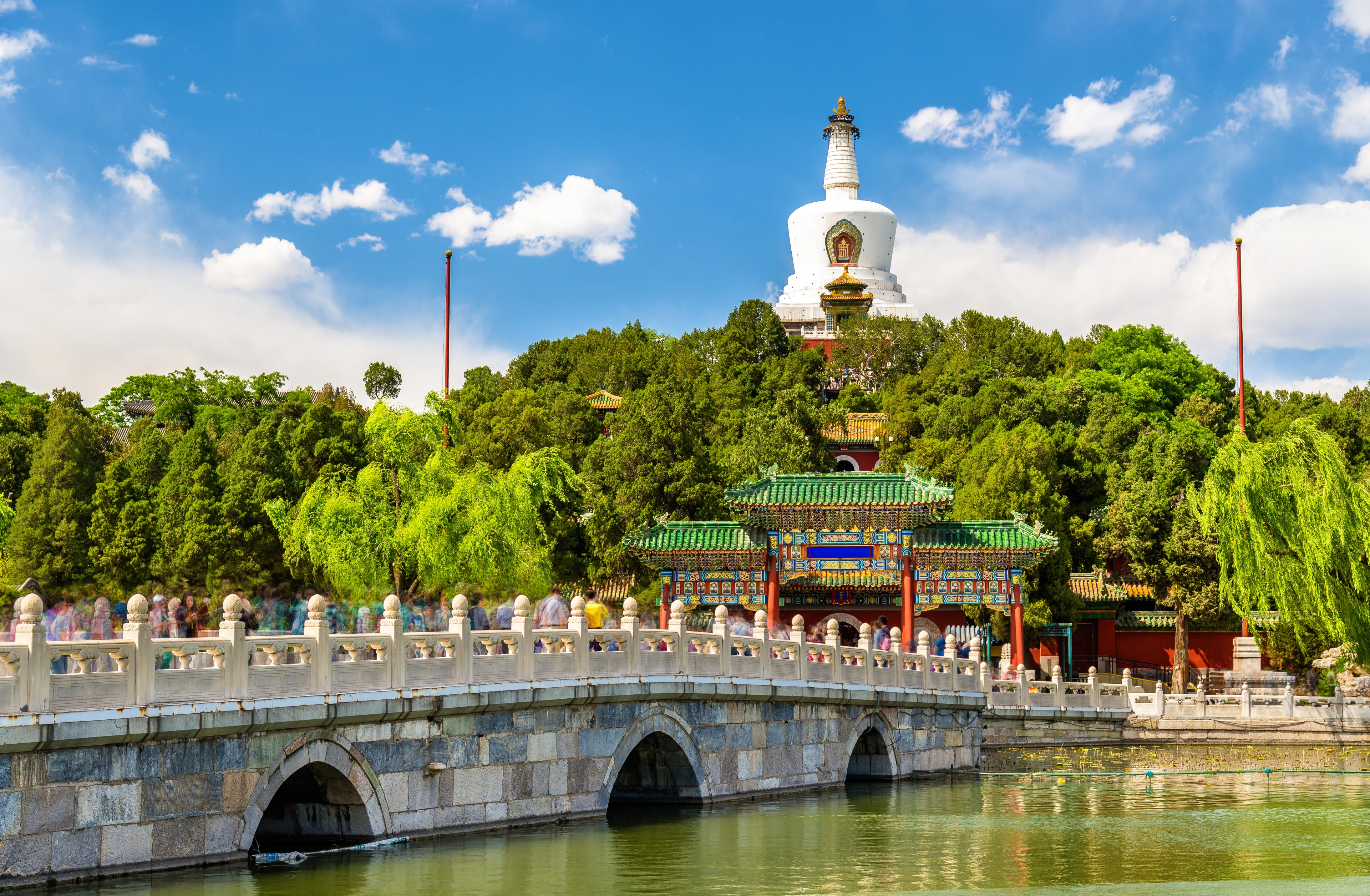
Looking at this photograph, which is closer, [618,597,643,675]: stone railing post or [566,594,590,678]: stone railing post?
[566,594,590,678]: stone railing post

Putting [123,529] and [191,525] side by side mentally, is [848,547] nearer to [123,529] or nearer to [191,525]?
[191,525]

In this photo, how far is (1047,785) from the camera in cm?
2244

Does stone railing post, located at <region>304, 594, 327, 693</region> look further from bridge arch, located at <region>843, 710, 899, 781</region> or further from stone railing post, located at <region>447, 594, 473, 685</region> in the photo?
bridge arch, located at <region>843, 710, 899, 781</region>

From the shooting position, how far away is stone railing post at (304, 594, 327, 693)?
14172 mm

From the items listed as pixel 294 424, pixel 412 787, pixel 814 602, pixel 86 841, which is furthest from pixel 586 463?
pixel 86 841

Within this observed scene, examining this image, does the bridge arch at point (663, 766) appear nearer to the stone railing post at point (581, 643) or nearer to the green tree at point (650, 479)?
the stone railing post at point (581, 643)

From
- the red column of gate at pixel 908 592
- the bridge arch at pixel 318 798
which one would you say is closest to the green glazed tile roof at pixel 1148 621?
the red column of gate at pixel 908 592

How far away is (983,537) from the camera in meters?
30.3

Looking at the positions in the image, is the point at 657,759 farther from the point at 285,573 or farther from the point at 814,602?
the point at 285,573

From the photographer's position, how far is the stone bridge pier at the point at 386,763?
480 inches

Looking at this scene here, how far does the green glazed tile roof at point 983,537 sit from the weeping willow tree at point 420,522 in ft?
24.2

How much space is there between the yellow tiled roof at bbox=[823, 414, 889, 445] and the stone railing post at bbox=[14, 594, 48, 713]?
38759 mm

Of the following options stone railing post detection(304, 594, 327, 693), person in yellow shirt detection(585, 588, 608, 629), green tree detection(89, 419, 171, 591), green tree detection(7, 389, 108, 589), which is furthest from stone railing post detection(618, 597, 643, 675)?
green tree detection(7, 389, 108, 589)

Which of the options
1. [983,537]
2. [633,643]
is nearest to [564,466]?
[983,537]
